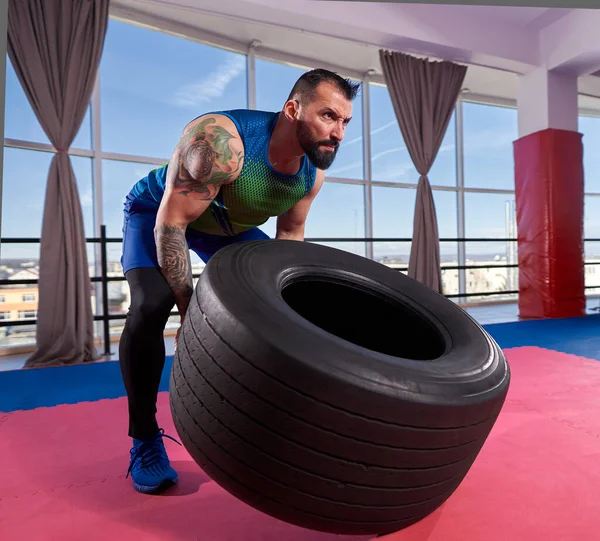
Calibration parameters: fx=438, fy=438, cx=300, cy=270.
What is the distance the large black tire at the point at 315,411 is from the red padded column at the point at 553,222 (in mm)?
4789

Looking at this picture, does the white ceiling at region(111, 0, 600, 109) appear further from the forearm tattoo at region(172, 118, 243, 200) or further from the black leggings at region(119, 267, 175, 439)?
the black leggings at region(119, 267, 175, 439)

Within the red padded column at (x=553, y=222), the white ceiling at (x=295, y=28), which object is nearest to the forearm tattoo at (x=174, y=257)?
the white ceiling at (x=295, y=28)

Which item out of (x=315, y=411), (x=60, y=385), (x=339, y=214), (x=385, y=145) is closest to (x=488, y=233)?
(x=385, y=145)

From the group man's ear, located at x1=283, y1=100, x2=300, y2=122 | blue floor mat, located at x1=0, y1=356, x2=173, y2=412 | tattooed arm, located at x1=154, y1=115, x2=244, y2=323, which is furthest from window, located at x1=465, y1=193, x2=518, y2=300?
tattooed arm, located at x1=154, y1=115, x2=244, y2=323

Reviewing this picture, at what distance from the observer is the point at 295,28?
416 centimetres

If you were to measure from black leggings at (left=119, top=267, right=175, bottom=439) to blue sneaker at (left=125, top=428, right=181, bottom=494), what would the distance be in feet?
0.11

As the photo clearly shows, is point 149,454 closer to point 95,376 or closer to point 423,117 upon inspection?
point 95,376

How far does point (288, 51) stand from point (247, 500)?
17.2 feet

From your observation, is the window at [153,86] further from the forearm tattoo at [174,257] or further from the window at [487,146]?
the window at [487,146]

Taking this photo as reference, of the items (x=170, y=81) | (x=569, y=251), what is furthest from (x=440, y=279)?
(x=170, y=81)

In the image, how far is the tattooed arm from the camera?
1.19m

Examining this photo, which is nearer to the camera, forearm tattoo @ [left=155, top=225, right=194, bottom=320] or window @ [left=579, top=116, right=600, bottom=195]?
forearm tattoo @ [left=155, top=225, right=194, bottom=320]

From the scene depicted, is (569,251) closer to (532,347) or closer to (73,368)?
(532,347)

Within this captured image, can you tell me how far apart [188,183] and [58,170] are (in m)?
2.70
